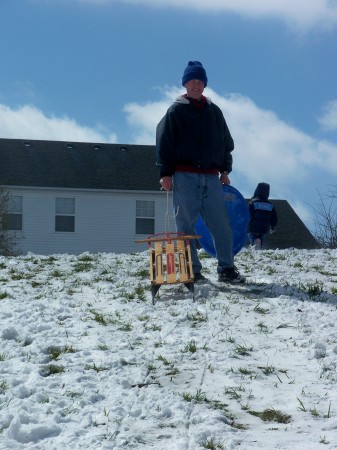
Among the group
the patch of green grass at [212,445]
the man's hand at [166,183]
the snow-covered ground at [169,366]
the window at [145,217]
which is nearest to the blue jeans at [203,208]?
the man's hand at [166,183]

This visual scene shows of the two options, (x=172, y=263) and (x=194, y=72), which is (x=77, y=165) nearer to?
(x=194, y=72)

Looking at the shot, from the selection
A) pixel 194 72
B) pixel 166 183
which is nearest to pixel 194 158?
pixel 166 183

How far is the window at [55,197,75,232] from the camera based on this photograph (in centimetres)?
2639

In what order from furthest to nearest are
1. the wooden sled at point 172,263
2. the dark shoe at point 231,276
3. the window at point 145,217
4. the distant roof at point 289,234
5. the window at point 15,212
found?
the distant roof at point 289,234, the window at point 145,217, the window at point 15,212, the dark shoe at point 231,276, the wooden sled at point 172,263

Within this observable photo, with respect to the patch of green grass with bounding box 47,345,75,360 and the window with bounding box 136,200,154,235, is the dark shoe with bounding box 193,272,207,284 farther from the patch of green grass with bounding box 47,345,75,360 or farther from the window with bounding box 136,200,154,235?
the window with bounding box 136,200,154,235

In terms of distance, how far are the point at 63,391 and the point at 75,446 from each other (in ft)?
2.21

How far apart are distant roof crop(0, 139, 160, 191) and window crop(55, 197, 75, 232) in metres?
0.72

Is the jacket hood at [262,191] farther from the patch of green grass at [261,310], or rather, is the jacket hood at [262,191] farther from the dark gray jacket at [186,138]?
the patch of green grass at [261,310]

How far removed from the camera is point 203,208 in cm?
643

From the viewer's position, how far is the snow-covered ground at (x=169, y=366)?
3133 millimetres

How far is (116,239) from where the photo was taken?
26422 mm

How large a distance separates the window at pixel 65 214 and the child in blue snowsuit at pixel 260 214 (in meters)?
14.3

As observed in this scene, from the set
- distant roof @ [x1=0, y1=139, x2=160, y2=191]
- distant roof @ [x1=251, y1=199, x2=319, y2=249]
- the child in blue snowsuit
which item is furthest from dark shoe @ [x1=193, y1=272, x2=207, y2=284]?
distant roof @ [x1=251, y1=199, x2=319, y2=249]

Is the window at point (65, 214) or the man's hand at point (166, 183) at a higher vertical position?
the window at point (65, 214)
